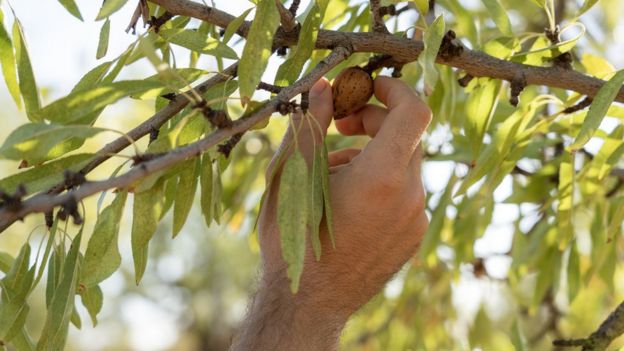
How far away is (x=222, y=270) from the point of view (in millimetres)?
9375

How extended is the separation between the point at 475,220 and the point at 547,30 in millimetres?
730

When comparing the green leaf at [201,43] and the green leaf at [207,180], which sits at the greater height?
the green leaf at [201,43]

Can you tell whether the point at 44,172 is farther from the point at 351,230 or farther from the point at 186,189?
the point at 351,230

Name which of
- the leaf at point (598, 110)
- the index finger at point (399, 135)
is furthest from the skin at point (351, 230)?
the leaf at point (598, 110)

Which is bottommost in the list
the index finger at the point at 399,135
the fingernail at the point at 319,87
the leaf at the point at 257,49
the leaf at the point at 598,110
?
the index finger at the point at 399,135

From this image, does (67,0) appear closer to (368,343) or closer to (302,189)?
(302,189)

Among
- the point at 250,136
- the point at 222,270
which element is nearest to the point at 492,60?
the point at 250,136

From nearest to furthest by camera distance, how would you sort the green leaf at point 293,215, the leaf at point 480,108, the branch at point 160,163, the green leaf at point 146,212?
the branch at point 160,163
the green leaf at point 293,215
the green leaf at point 146,212
the leaf at point 480,108

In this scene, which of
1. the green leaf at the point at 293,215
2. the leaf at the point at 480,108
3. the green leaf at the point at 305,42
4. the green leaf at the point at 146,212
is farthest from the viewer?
the leaf at the point at 480,108

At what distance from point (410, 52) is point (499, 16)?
0.19 metres

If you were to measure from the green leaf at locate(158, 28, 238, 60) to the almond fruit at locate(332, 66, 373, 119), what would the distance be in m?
0.20

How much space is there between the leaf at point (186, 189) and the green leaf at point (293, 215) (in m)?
0.15

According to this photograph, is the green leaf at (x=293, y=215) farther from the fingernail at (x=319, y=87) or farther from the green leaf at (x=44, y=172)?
the fingernail at (x=319, y=87)

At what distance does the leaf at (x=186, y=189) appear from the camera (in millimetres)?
1022
